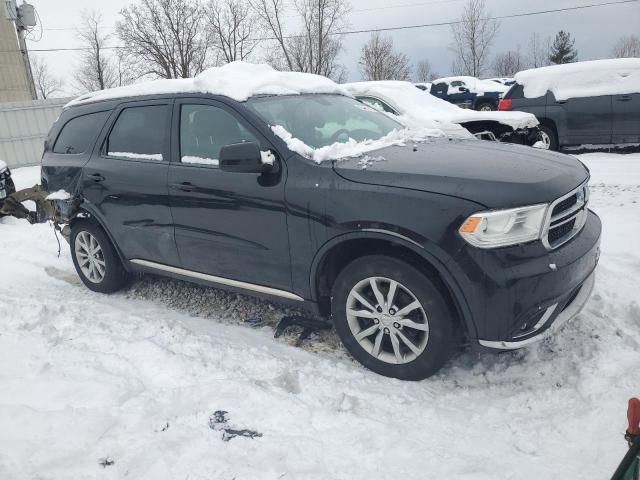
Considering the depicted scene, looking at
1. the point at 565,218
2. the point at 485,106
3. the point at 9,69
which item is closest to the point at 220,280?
the point at 565,218

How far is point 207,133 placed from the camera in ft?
12.5

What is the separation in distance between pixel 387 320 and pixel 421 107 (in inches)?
232

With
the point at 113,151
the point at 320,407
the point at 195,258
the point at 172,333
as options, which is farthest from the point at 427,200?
the point at 113,151

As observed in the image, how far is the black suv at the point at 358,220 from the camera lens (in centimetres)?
266

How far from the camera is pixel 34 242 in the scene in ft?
22.0

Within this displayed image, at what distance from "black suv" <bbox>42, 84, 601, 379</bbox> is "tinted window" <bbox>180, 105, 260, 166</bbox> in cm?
1

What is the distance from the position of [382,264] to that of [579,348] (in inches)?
55.0

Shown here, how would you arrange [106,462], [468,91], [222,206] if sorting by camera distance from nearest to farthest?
[106,462]
[222,206]
[468,91]

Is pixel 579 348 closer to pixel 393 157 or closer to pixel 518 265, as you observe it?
pixel 518 265

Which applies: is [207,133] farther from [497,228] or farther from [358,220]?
[497,228]

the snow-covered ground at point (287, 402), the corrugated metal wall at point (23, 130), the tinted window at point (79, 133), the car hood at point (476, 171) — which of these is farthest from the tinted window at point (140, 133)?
the corrugated metal wall at point (23, 130)

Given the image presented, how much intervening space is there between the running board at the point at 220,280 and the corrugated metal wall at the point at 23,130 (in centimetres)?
1389

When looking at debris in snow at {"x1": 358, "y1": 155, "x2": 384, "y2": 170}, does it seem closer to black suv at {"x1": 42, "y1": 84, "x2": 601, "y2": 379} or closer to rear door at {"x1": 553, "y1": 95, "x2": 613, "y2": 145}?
black suv at {"x1": 42, "y1": 84, "x2": 601, "y2": 379}

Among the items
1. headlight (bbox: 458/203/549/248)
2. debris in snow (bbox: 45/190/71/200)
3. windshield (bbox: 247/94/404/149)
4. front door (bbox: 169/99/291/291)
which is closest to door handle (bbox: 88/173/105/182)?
debris in snow (bbox: 45/190/71/200)
